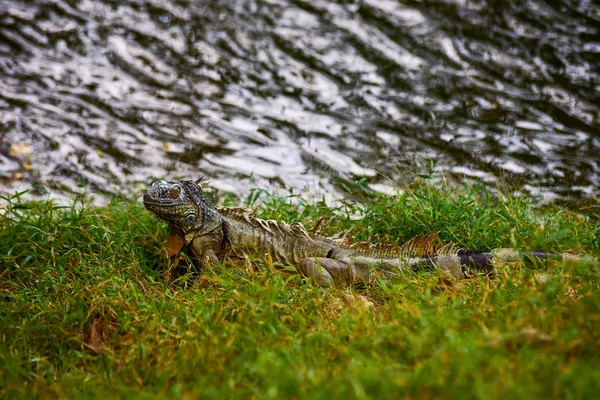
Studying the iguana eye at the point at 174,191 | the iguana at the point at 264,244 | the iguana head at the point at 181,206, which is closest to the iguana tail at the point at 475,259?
the iguana at the point at 264,244

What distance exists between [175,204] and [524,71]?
634cm

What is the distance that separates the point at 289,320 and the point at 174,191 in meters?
1.55

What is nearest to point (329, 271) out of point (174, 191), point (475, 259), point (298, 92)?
point (475, 259)

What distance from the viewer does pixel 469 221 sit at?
5293mm

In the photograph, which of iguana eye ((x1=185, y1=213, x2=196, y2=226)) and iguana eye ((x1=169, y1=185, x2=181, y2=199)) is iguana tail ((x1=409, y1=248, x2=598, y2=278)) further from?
iguana eye ((x1=169, y1=185, x2=181, y2=199))

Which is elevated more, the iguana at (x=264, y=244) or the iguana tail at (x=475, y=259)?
the iguana tail at (x=475, y=259)

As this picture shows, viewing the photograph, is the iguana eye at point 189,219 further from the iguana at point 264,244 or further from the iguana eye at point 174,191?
the iguana eye at point 174,191

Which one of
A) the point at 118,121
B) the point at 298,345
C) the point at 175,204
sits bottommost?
the point at 118,121

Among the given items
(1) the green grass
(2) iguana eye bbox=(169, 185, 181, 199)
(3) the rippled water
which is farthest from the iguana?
(3) the rippled water

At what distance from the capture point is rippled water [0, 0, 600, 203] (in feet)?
24.5

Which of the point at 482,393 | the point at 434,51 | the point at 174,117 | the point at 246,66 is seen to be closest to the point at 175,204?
the point at 482,393

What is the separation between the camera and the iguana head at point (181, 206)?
4.89m

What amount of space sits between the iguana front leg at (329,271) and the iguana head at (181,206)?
0.85 meters

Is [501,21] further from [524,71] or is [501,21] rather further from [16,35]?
[16,35]
